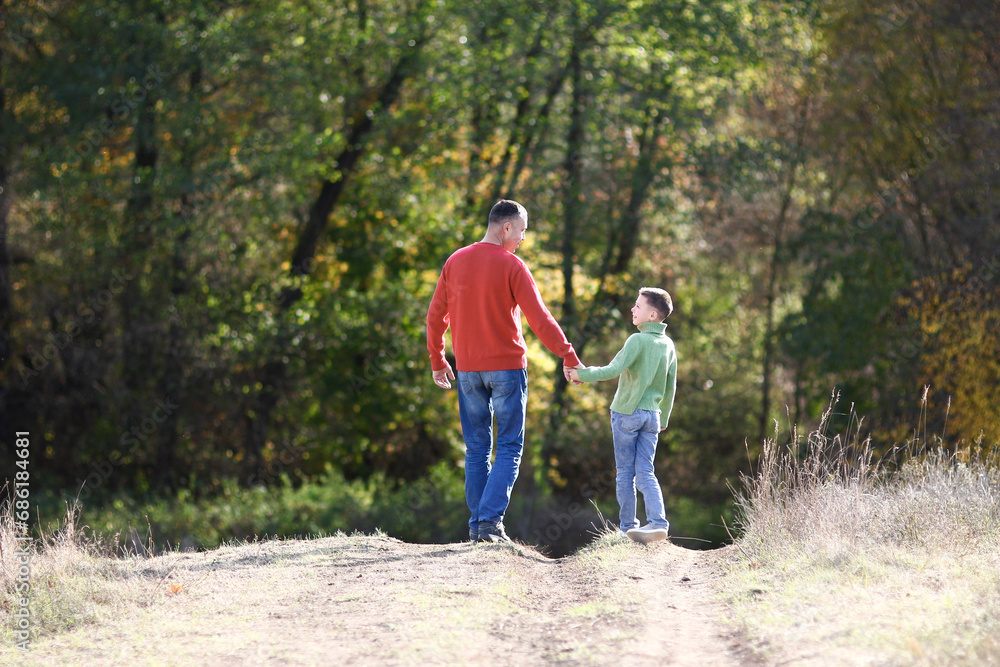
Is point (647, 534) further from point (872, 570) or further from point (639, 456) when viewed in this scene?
point (872, 570)

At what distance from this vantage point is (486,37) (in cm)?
1409

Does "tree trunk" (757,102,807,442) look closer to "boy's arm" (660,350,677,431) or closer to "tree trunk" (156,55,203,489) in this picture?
"tree trunk" (156,55,203,489)

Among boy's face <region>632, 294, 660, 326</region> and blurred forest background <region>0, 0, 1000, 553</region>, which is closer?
boy's face <region>632, 294, 660, 326</region>

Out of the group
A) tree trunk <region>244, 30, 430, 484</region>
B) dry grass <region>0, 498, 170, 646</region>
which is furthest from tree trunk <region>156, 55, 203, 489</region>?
dry grass <region>0, 498, 170, 646</region>

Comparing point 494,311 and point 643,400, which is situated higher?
point 494,311

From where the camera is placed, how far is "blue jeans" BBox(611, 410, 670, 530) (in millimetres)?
5984

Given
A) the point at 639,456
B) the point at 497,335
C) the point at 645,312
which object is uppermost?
the point at 645,312

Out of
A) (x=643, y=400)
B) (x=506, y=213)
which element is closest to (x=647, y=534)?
(x=643, y=400)

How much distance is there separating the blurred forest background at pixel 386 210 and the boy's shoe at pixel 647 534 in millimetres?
7402

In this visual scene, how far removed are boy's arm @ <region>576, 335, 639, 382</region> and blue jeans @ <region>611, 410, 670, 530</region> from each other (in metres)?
0.33

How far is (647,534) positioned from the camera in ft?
19.7

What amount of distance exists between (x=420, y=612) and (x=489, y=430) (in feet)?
5.76

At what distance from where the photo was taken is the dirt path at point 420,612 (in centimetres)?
407

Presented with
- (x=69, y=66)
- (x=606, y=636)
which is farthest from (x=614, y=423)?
(x=69, y=66)
